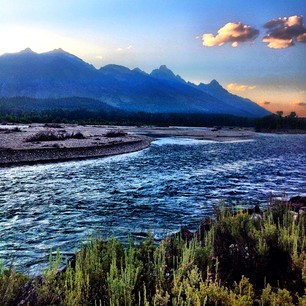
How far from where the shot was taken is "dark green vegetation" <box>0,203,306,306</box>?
6.44m

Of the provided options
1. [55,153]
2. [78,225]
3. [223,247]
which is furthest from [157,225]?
[55,153]

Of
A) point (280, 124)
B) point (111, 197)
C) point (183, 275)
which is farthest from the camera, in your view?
point (280, 124)

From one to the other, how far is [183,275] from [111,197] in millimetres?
15032

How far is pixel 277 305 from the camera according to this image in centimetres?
627

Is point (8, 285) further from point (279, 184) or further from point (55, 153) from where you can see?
point (55, 153)

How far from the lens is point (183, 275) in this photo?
296 inches

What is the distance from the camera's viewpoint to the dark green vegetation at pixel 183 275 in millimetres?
6441

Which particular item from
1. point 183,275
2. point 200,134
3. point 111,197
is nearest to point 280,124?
point 200,134

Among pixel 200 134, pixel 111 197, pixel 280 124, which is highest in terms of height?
pixel 280 124

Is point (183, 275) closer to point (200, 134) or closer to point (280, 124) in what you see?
point (200, 134)

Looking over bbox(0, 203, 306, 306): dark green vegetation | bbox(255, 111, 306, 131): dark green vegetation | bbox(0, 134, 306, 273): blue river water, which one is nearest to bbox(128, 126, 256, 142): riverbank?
bbox(255, 111, 306, 131): dark green vegetation

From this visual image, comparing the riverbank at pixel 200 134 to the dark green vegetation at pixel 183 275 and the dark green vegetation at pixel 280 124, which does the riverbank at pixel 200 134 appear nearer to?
the dark green vegetation at pixel 280 124

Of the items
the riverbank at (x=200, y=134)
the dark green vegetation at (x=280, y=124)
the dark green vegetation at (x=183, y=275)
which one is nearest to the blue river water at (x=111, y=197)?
the dark green vegetation at (x=183, y=275)

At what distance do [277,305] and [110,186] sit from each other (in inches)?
798
